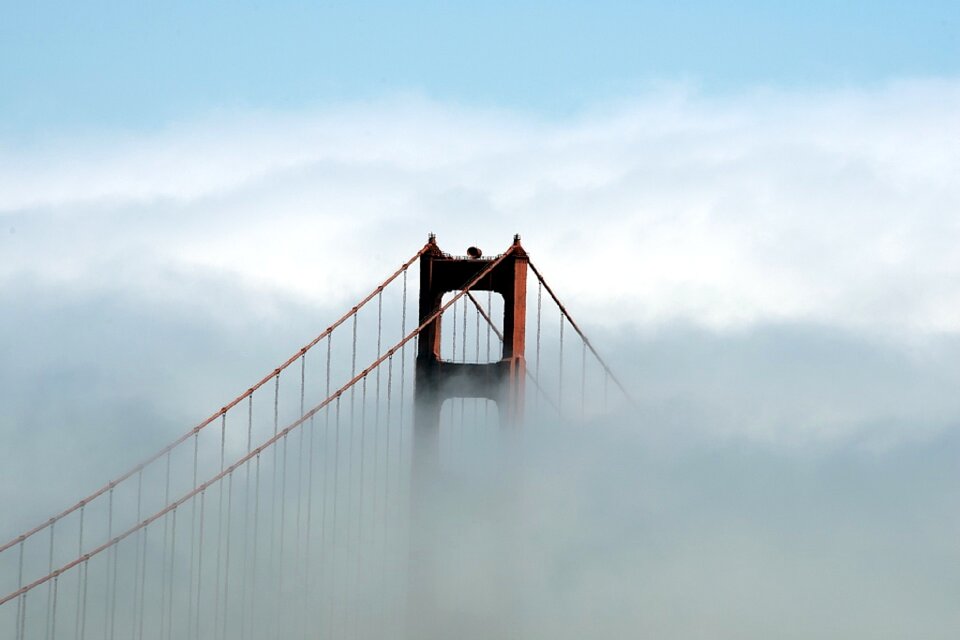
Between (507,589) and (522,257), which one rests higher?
(522,257)

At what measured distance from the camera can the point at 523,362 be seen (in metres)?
38.2

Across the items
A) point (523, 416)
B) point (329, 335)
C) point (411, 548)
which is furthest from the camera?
point (329, 335)

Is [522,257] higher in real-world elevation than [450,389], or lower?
higher

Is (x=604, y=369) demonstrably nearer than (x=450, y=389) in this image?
No

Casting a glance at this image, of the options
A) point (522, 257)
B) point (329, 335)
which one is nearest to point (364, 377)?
point (329, 335)

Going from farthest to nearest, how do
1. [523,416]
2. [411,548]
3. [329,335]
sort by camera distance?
[329,335] < [411,548] < [523,416]

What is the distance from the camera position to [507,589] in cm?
3947

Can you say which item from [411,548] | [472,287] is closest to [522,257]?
[472,287]

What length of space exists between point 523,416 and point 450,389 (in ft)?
5.86

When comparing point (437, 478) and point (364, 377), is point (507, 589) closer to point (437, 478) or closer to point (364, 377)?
point (437, 478)

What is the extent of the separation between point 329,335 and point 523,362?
25.2 feet

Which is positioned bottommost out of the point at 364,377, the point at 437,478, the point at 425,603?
the point at 425,603

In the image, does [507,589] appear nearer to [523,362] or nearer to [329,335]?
[523,362]

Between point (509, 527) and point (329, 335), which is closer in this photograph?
point (509, 527)
